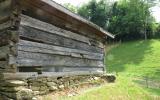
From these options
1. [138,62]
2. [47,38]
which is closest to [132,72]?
[138,62]

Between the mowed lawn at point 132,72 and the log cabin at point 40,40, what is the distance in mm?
1553

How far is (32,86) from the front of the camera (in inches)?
369

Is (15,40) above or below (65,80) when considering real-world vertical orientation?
above

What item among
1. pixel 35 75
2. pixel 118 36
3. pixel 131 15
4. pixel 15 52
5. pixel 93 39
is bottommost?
pixel 35 75

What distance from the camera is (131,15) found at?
5712 cm

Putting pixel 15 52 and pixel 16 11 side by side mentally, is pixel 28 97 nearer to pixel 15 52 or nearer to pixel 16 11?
pixel 15 52

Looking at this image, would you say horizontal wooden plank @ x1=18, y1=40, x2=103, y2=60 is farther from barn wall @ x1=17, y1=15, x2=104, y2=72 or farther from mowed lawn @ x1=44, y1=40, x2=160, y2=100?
mowed lawn @ x1=44, y1=40, x2=160, y2=100

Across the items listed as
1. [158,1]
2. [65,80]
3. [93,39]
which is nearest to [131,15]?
[158,1]

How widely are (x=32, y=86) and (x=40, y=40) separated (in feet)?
5.68

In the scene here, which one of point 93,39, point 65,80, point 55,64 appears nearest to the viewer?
point 55,64

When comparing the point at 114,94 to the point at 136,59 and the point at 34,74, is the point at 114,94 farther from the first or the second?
the point at 136,59

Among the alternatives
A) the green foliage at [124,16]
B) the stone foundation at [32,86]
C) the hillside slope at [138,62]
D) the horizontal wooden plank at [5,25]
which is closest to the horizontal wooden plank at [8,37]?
the horizontal wooden plank at [5,25]

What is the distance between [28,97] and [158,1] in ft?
179

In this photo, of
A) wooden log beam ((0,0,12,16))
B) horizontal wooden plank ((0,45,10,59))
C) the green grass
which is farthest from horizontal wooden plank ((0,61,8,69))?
the green grass
